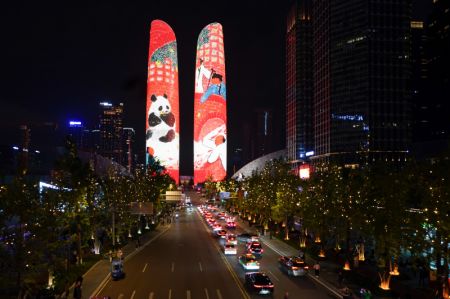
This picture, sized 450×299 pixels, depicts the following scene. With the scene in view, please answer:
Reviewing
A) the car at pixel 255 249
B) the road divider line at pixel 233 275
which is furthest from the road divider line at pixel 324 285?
the car at pixel 255 249

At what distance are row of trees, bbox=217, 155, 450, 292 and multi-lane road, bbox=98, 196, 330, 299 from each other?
21.7 feet

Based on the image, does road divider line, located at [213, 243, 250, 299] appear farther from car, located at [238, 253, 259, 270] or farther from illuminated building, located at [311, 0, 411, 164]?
illuminated building, located at [311, 0, 411, 164]

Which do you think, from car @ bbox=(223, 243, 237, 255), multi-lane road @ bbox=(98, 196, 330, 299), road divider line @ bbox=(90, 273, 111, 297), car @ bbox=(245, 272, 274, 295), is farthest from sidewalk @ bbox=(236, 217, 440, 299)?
road divider line @ bbox=(90, 273, 111, 297)

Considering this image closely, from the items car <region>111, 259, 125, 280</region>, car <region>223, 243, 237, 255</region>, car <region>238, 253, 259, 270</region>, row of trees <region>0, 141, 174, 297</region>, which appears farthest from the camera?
car <region>223, 243, 237, 255</region>

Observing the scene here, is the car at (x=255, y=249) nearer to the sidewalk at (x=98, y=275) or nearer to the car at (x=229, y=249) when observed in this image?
the car at (x=229, y=249)

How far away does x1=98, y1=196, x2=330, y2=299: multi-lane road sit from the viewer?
1468 inches

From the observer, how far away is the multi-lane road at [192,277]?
37281 mm

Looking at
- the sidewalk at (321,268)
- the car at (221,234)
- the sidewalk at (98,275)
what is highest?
the car at (221,234)

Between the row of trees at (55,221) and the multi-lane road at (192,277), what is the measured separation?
504 centimetres

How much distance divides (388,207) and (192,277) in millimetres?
16850

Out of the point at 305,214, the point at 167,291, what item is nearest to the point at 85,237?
the point at 167,291

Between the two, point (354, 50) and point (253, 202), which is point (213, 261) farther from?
point (354, 50)

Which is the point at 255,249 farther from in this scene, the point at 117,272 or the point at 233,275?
the point at 117,272

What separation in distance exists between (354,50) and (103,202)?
5178 inches
